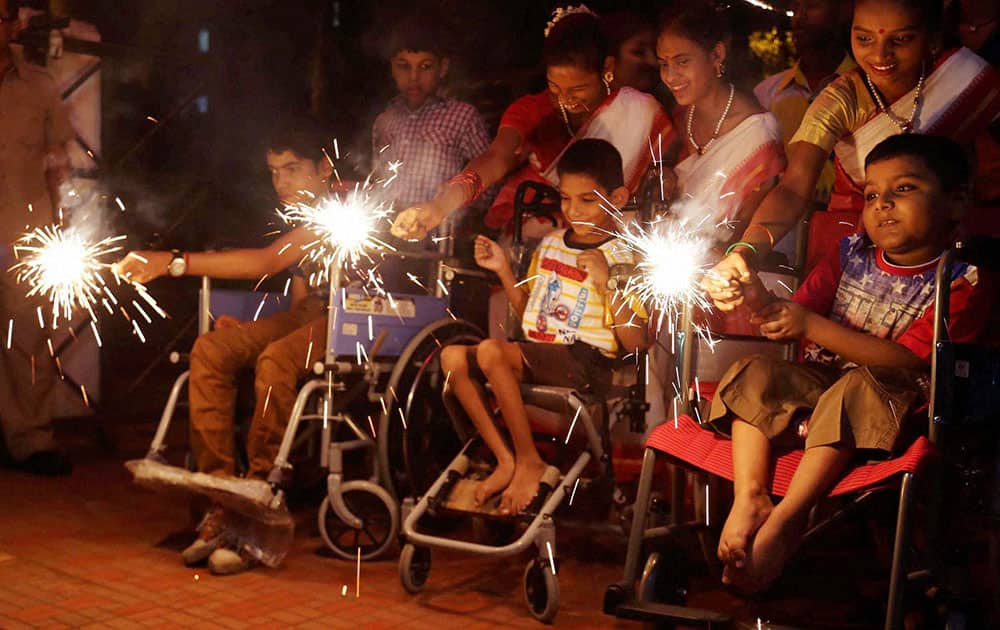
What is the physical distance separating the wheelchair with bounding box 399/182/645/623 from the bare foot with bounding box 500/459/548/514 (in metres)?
0.03

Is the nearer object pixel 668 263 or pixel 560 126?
pixel 668 263

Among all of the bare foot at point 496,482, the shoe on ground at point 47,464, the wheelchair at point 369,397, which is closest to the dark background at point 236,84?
the shoe on ground at point 47,464

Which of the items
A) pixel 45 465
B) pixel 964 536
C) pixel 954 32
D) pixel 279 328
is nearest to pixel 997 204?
pixel 954 32

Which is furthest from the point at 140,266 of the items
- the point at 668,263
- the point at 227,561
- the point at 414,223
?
the point at 668,263

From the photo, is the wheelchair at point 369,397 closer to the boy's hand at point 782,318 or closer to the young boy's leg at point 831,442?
the boy's hand at point 782,318

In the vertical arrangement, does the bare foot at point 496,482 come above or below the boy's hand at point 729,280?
below

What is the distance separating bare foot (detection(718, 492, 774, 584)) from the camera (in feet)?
9.20

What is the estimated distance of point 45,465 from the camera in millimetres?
5852

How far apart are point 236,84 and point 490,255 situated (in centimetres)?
443

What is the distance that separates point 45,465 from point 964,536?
4.74 m

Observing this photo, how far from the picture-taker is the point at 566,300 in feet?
14.4

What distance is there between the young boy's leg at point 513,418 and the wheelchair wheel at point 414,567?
351 mm

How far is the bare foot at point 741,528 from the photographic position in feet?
9.20

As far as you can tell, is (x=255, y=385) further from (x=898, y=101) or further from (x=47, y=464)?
(x=898, y=101)
